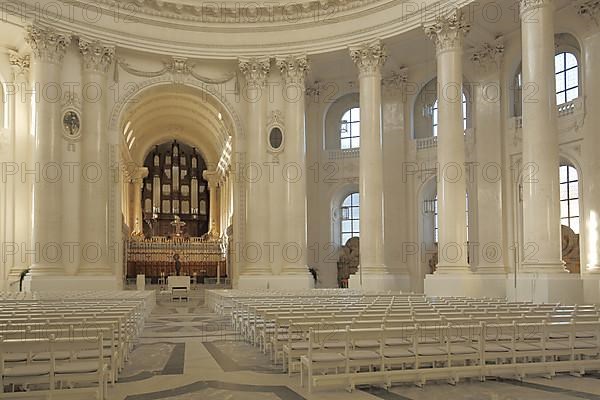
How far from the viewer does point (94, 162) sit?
3039 cm

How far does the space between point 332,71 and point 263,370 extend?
86.9ft

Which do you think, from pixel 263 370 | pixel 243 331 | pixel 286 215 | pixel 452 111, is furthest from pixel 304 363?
pixel 286 215

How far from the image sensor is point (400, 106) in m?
35.6

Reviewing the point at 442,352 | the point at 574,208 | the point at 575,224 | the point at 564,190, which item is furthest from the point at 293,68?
the point at 442,352

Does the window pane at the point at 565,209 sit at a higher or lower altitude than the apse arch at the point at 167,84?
lower

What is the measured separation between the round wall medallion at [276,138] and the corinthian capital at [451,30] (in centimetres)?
939

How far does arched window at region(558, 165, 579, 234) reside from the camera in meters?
27.4

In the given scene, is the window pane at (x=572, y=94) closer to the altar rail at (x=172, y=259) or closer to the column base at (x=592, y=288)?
the column base at (x=592, y=288)

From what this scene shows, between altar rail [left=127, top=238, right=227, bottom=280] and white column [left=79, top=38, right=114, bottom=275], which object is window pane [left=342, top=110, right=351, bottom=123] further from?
white column [left=79, top=38, right=114, bottom=275]

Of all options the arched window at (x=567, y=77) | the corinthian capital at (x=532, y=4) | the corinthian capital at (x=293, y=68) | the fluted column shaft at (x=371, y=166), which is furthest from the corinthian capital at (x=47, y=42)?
the arched window at (x=567, y=77)

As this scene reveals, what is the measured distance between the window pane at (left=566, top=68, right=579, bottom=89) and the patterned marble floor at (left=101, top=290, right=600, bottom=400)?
19921 mm

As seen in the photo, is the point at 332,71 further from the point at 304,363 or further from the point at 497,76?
the point at 304,363

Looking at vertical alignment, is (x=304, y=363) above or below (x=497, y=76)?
below

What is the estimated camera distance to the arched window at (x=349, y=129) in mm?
38500
